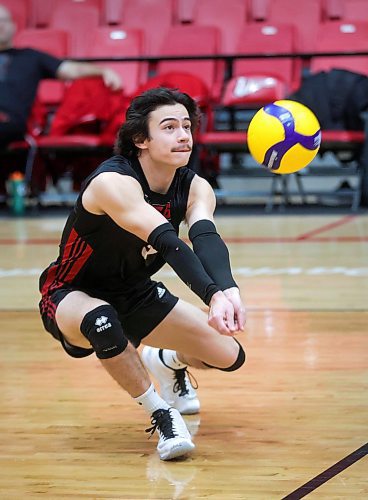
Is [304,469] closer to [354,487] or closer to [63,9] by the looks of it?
[354,487]

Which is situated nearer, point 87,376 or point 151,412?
point 151,412

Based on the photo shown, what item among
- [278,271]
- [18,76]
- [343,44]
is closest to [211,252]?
[278,271]

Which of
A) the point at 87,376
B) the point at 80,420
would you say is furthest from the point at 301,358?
the point at 80,420

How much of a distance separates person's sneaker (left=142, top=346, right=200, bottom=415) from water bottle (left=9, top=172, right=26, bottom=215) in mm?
6833

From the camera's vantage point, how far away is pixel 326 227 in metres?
8.84

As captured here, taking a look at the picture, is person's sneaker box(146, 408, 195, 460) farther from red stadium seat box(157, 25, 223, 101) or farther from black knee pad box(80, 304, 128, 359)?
red stadium seat box(157, 25, 223, 101)

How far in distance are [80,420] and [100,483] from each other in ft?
2.28

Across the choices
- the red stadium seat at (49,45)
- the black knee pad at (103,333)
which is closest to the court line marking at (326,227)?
the red stadium seat at (49,45)

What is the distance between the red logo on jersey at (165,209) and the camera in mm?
3293

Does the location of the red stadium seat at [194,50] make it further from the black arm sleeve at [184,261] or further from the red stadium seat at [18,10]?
the black arm sleeve at [184,261]

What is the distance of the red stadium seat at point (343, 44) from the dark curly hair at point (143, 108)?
24.5ft

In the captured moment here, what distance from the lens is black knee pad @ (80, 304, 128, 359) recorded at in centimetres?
309

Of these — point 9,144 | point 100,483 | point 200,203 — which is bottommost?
point 9,144

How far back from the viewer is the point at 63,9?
1215 centimetres
